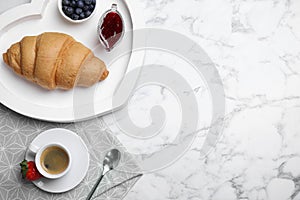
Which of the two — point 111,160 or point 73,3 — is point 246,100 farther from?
point 73,3

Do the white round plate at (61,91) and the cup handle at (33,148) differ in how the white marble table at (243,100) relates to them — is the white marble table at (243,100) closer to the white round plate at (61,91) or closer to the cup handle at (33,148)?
the white round plate at (61,91)

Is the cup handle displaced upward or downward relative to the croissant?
downward

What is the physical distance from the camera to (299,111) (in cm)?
132

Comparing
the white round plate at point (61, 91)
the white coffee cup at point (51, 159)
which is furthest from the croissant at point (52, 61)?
the white coffee cup at point (51, 159)

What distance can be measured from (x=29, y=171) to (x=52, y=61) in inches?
10.7

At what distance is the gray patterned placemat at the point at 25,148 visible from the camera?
1.22 metres

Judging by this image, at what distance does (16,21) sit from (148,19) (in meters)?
0.34

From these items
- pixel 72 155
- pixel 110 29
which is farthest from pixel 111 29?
pixel 72 155

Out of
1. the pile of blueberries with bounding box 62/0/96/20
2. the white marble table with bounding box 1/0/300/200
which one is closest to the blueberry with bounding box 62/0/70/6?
the pile of blueberries with bounding box 62/0/96/20

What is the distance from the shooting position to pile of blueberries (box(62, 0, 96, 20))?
1203 mm

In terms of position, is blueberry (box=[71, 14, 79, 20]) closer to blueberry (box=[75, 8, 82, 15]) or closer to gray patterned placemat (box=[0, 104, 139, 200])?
blueberry (box=[75, 8, 82, 15])

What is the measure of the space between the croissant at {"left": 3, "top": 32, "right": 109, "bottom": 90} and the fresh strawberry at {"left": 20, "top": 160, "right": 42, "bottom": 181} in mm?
192

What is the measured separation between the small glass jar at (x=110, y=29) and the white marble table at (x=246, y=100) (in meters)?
0.10

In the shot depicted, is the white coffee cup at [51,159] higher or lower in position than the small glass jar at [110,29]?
lower
